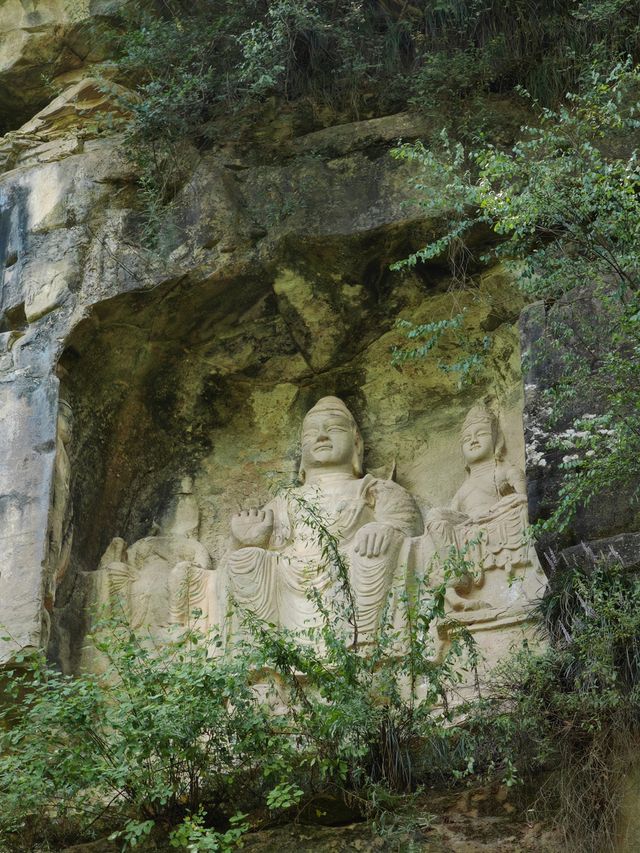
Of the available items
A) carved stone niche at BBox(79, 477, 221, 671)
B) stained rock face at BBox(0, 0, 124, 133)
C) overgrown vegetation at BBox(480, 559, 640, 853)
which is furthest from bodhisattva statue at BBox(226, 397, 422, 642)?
stained rock face at BBox(0, 0, 124, 133)

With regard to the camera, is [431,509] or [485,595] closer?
[485,595]

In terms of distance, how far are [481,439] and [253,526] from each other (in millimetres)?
1746

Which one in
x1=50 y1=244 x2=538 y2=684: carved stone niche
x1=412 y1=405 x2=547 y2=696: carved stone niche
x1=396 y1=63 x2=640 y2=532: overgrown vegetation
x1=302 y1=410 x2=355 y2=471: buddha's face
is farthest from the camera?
x1=302 y1=410 x2=355 y2=471: buddha's face

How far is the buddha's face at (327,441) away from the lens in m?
11.9

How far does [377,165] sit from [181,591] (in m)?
3.44

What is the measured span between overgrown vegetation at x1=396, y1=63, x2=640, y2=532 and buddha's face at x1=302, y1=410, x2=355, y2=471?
185 cm

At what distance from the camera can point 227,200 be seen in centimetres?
1198

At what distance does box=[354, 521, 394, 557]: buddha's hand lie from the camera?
1086 centimetres

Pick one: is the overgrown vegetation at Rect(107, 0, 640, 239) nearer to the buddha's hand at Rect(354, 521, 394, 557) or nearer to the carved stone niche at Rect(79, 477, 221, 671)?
the carved stone niche at Rect(79, 477, 221, 671)

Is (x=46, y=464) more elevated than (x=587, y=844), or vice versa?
(x=46, y=464)

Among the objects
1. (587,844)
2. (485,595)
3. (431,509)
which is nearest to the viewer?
(587,844)

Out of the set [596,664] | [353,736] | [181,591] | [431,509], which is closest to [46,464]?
[181,591]

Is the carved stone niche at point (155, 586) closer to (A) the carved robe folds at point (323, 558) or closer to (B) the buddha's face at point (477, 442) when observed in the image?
(A) the carved robe folds at point (323, 558)

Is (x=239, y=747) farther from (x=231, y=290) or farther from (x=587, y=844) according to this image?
(x=231, y=290)
